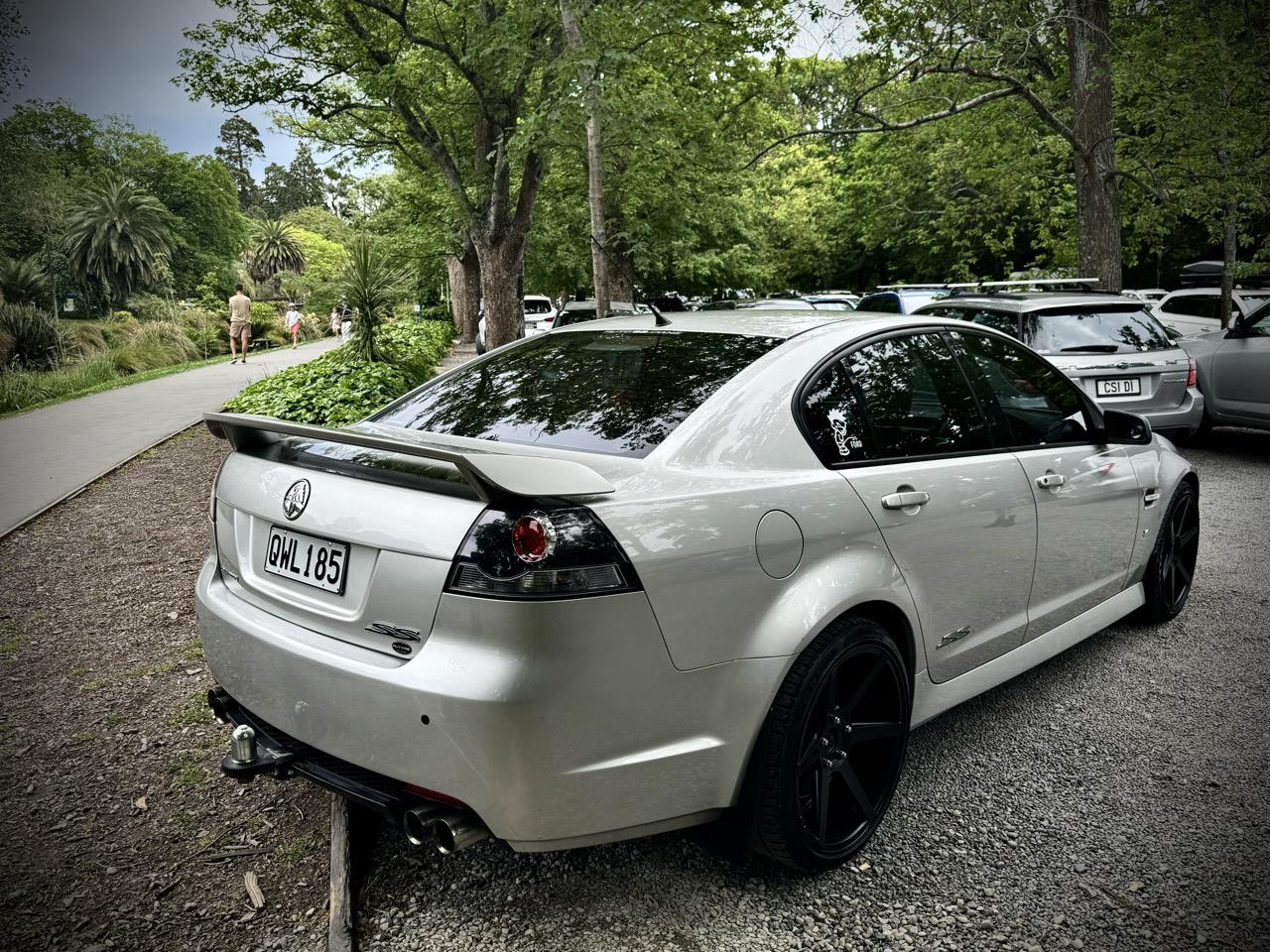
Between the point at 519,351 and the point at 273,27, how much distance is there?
1448 centimetres

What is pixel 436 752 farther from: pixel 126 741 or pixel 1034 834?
pixel 126 741

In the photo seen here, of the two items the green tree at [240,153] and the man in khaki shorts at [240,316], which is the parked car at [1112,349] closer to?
the man in khaki shorts at [240,316]

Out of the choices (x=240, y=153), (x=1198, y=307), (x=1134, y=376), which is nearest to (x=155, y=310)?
(x=1198, y=307)

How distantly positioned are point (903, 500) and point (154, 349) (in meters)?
28.5

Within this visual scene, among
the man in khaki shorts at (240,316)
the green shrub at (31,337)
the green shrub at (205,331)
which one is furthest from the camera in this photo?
the green shrub at (205,331)

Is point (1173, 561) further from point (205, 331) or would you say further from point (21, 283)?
point (205, 331)

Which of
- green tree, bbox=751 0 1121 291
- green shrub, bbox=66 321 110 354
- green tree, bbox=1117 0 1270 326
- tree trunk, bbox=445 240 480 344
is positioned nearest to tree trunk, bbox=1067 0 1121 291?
green tree, bbox=751 0 1121 291

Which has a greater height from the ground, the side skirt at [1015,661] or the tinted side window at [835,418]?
A: the tinted side window at [835,418]

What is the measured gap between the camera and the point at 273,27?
15508mm

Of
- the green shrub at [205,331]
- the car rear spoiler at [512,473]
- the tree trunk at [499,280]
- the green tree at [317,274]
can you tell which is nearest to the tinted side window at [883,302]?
the tree trunk at [499,280]

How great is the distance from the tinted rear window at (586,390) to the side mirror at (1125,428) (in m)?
1.87

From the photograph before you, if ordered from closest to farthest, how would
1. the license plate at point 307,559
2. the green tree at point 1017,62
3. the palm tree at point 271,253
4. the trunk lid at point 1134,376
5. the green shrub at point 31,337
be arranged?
the license plate at point 307,559 < the trunk lid at point 1134,376 < the green tree at point 1017,62 < the green shrub at point 31,337 < the palm tree at point 271,253

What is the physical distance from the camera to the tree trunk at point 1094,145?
14.6 meters

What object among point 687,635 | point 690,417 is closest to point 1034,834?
point 687,635
